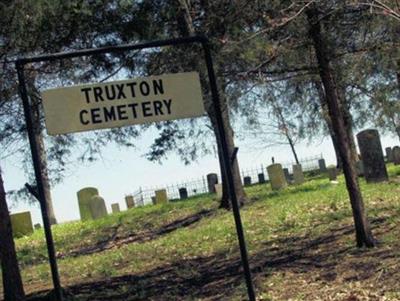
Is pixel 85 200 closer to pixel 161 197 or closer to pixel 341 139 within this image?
pixel 161 197

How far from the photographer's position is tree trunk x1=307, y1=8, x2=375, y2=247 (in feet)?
29.0

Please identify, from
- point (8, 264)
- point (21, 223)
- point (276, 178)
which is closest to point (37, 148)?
point (8, 264)

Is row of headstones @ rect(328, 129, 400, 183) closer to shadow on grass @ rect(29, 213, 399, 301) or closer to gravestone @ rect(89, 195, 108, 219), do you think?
shadow on grass @ rect(29, 213, 399, 301)

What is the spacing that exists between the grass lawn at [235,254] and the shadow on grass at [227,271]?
16 millimetres

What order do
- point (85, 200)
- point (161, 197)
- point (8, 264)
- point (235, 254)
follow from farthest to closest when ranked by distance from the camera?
point (161, 197)
point (85, 200)
point (235, 254)
point (8, 264)

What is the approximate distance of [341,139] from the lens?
29.8 ft

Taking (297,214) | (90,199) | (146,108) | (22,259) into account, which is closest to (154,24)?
(297,214)

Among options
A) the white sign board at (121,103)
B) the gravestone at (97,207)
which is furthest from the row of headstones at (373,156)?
the white sign board at (121,103)

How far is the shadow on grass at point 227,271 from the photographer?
7914mm

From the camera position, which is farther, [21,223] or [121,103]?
[21,223]

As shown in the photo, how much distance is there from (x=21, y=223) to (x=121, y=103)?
15.6m

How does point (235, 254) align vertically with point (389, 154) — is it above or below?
below

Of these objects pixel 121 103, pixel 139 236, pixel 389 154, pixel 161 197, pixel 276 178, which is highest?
pixel 121 103

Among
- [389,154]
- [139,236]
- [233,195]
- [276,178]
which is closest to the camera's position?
[233,195]
